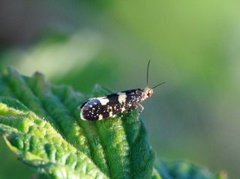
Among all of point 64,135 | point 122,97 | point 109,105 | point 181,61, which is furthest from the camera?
point 181,61

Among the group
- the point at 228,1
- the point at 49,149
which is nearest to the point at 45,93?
the point at 49,149

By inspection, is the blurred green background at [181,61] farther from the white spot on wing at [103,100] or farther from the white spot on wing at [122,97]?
the white spot on wing at [103,100]

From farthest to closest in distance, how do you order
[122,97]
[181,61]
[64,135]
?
[181,61] → [122,97] → [64,135]

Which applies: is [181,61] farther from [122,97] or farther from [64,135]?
[64,135]

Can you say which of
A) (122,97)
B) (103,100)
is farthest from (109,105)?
(122,97)

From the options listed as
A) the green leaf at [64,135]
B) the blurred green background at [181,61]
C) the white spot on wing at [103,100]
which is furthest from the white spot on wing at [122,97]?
the blurred green background at [181,61]
